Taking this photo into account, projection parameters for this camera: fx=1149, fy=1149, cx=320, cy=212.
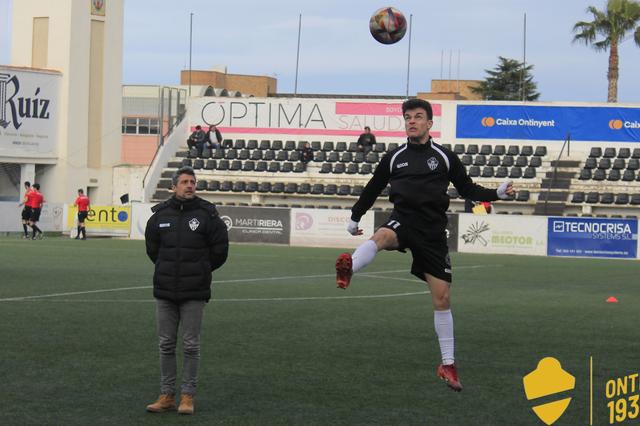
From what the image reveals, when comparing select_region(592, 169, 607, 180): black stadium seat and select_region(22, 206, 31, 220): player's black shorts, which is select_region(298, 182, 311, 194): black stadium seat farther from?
select_region(592, 169, 607, 180): black stadium seat

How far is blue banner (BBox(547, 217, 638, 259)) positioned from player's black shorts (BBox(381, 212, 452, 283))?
92.3 feet

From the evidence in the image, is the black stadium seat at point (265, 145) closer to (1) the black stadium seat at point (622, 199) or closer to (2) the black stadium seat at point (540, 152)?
(2) the black stadium seat at point (540, 152)

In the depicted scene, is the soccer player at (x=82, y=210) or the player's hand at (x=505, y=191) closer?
the player's hand at (x=505, y=191)

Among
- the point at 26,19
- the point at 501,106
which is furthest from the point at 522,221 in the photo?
the point at 26,19

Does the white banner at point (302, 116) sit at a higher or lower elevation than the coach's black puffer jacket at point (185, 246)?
higher

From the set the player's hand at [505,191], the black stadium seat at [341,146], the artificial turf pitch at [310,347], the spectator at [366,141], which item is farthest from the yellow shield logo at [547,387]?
the black stadium seat at [341,146]

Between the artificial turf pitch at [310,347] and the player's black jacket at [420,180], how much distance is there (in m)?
1.56

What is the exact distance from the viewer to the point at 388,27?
23312mm

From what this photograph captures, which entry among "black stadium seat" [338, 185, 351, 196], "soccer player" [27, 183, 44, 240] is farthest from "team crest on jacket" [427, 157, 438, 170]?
"black stadium seat" [338, 185, 351, 196]

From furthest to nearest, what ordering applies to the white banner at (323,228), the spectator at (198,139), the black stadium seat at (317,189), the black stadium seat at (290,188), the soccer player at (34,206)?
the spectator at (198,139)
the black stadium seat at (290,188)
the black stadium seat at (317,189)
the soccer player at (34,206)
the white banner at (323,228)

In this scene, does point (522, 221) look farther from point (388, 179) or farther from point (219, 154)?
point (388, 179)

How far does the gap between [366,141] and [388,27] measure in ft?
80.5

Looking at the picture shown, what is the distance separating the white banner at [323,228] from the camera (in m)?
38.8

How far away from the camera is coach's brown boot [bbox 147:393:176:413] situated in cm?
903
